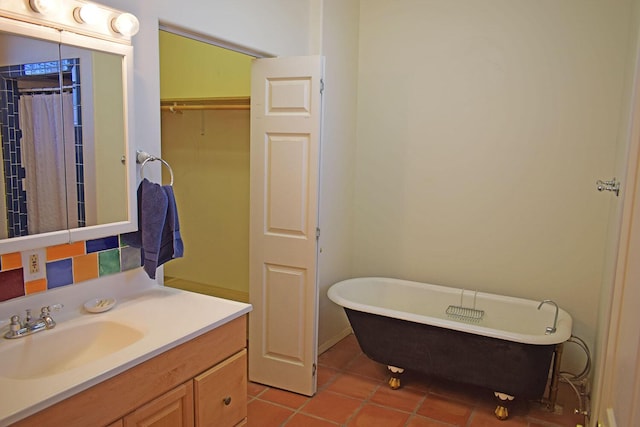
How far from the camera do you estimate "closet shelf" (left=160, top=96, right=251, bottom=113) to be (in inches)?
150

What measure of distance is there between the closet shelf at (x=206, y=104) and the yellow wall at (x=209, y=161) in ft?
0.20

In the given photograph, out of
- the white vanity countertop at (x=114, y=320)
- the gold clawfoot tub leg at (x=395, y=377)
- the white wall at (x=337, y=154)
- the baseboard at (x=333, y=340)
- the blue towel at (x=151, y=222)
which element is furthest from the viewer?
the baseboard at (x=333, y=340)

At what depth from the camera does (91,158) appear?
1885 mm

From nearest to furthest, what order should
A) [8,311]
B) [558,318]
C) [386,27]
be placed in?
[8,311] < [558,318] < [386,27]

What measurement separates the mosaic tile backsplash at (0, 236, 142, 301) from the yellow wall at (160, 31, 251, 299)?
6.78ft

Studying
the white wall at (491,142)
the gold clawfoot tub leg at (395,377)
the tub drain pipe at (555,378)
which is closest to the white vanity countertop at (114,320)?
the gold clawfoot tub leg at (395,377)

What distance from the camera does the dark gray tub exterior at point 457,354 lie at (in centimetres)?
267

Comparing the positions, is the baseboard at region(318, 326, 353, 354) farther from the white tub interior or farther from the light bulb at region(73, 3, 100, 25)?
the light bulb at region(73, 3, 100, 25)

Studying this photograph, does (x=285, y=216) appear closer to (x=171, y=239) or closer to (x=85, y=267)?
(x=171, y=239)

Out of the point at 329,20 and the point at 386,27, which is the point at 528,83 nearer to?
the point at 386,27

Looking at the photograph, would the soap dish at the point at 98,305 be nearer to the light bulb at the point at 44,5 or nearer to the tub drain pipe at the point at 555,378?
the light bulb at the point at 44,5

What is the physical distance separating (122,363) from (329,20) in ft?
8.92

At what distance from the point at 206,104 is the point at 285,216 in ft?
5.19

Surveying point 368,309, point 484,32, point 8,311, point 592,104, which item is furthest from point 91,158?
point 592,104
